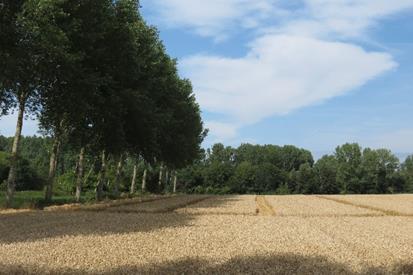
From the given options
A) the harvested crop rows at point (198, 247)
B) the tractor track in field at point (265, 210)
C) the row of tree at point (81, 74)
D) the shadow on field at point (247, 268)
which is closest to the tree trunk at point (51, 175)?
the row of tree at point (81, 74)

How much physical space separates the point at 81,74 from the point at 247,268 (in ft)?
66.5

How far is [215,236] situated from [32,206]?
1738cm

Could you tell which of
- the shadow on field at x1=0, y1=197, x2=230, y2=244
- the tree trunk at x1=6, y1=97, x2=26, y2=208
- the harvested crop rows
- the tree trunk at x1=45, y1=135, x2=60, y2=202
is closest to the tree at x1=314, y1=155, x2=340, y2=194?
the tree trunk at x1=45, y1=135, x2=60, y2=202

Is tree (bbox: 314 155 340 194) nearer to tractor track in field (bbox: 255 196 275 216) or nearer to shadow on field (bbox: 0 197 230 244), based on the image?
tractor track in field (bbox: 255 196 275 216)

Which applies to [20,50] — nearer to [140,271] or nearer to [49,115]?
[49,115]

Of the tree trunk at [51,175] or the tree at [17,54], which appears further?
the tree trunk at [51,175]

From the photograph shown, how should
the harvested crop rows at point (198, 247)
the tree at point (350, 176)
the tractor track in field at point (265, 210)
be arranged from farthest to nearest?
the tree at point (350, 176) < the tractor track in field at point (265, 210) < the harvested crop rows at point (198, 247)

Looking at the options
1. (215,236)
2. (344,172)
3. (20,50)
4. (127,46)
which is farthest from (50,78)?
(344,172)

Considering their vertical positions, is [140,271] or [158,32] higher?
[158,32]

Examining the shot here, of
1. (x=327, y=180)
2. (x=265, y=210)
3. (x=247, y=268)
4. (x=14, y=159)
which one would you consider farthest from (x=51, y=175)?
(x=327, y=180)

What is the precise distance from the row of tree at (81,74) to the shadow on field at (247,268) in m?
16.1

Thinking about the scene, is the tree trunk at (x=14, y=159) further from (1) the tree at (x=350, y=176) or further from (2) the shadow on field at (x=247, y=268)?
(1) the tree at (x=350, y=176)

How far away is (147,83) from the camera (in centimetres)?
3953

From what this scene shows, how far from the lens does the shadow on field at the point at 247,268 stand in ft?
37.5
